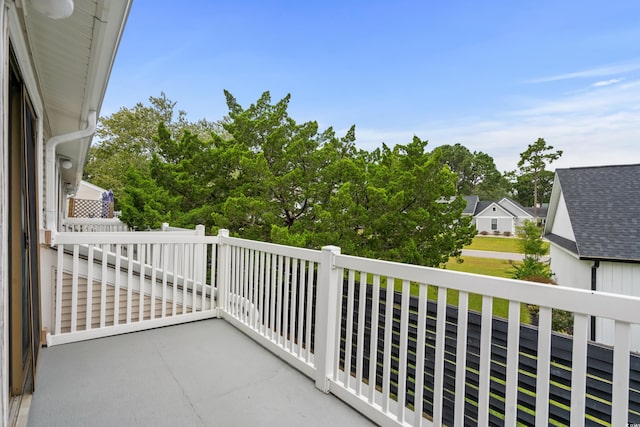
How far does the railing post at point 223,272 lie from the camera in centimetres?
364

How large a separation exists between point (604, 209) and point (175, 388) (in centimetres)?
949

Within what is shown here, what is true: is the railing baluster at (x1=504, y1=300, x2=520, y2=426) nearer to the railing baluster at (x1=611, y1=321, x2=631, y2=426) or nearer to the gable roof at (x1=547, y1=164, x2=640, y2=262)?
the railing baluster at (x1=611, y1=321, x2=631, y2=426)

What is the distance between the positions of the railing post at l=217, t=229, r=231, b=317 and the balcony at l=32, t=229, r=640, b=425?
0.05ft

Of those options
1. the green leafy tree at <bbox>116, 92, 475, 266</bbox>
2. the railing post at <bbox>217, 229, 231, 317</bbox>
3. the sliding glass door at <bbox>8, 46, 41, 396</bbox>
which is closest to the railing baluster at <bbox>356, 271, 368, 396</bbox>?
the sliding glass door at <bbox>8, 46, 41, 396</bbox>

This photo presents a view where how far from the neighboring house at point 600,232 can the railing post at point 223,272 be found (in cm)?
634

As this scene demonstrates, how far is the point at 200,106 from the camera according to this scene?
25422mm

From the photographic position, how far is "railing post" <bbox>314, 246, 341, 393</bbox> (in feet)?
7.45

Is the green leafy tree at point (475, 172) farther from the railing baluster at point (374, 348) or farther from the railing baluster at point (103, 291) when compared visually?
the railing baluster at point (374, 348)

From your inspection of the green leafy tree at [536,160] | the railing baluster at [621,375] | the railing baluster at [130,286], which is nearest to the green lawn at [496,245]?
the green leafy tree at [536,160]

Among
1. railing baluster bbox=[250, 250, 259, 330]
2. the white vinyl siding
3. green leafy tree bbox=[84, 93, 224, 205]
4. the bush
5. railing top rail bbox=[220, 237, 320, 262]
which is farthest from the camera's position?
green leafy tree bbox=[84, 93, 224, 205]

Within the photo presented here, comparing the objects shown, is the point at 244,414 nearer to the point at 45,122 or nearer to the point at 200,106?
the point at 45,122

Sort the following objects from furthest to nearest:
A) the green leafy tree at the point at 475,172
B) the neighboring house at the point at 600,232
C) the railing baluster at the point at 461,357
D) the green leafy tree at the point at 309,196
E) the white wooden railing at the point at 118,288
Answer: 1. the green leafy tree at the point at 475,172
2. the green leafy tree at the point at 309,196
3. the neighboring house at the point at 600,232
4. the white wooden railing at the point at 118,288
5. the railing baluster at the point at 461,357

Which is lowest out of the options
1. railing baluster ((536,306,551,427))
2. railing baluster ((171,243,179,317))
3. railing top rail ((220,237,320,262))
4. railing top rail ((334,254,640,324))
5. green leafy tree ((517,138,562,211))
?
railing baluster ((171,243,179,317))

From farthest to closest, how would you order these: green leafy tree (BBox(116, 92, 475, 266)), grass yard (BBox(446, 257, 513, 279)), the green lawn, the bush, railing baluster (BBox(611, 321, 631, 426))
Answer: the green lawn < grass yard (BBox(446, 257, 513, 279)) < the bush < green leafy tree (BBox(116, 92, 475, 266)) < railing baluster (BBox(611, 321, 631, 426))
